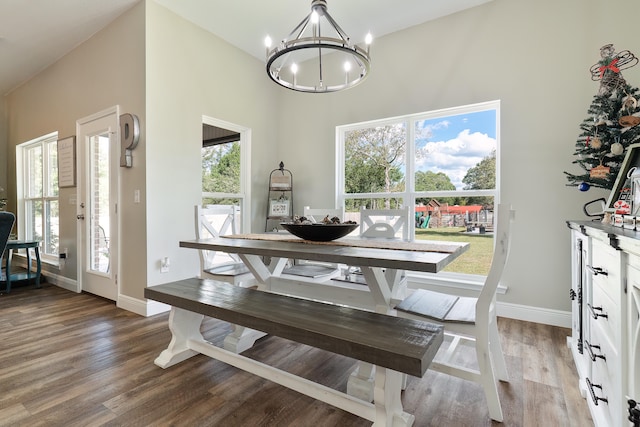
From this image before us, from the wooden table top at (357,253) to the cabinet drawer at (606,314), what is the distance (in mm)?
587

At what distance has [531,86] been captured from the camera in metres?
2.76

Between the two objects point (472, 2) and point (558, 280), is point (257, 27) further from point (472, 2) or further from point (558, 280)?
point (558, 280)

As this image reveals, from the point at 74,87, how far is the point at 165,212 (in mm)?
2280

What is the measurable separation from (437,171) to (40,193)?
579 cm

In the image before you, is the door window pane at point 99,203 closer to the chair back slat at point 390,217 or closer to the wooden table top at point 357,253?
the wooden table top at point 357,253

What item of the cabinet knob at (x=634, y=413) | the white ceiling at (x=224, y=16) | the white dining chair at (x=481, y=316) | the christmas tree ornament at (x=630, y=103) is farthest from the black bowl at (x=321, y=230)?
the white ceiling at (x=224, y=16)

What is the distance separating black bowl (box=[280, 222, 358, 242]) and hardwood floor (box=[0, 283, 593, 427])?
84 centimetres

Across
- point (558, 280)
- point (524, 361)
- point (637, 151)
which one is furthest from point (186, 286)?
point (558, 280)

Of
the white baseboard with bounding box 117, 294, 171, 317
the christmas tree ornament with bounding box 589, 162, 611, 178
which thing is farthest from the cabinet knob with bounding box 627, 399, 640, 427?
the white baseboard with bounding box 117, 294, 171, 317

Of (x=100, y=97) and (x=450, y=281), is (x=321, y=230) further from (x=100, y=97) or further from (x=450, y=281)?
(x=100, y=97)

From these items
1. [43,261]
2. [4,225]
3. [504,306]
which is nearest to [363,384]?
[504,306]

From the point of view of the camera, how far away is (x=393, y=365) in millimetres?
1124

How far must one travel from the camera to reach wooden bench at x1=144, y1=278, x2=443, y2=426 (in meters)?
1.17

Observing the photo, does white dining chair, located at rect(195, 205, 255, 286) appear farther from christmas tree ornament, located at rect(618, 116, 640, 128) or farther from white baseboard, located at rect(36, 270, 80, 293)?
christmas tree ornament, located at rect(618, 116, 640, 128)
